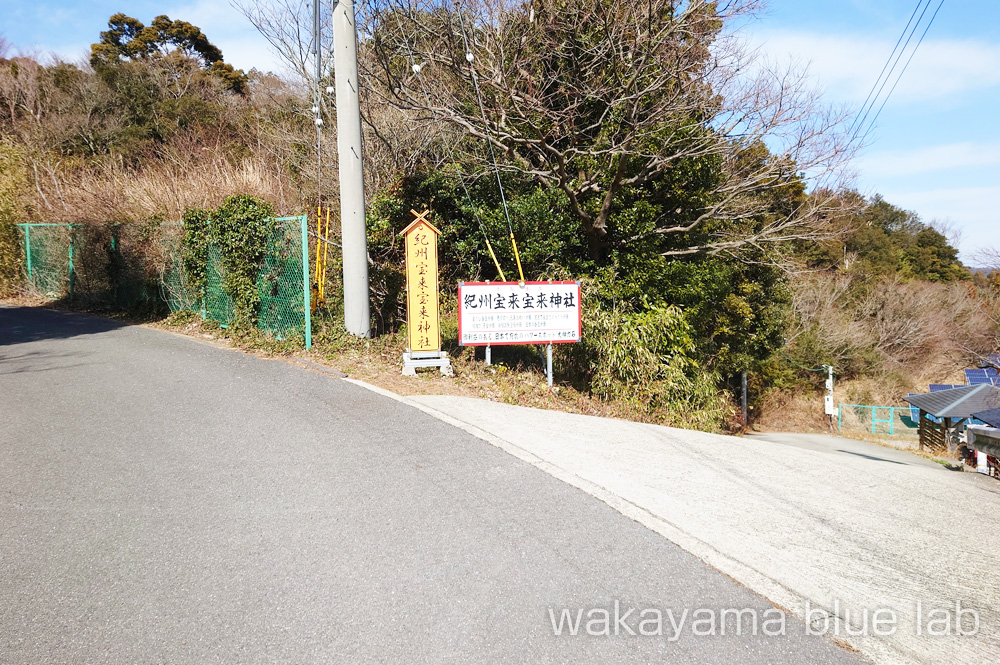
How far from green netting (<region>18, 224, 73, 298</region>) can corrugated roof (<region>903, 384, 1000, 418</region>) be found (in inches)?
985

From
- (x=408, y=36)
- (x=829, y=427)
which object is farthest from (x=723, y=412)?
(x=829, y=427)

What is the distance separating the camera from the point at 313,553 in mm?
3826

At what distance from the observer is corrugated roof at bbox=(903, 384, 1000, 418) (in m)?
21.1

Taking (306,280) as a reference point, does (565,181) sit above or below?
above

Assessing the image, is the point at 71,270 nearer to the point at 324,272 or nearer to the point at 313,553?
the point at 324,272

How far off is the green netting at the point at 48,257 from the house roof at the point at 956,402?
2503cm

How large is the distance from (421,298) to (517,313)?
132 centimetres

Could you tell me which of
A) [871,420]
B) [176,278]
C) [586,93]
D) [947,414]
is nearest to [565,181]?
[586,93]

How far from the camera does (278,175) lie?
15.6 m

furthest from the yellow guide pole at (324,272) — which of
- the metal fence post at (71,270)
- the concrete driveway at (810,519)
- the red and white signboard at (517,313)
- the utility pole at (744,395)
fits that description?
the utility pole at (744,395)

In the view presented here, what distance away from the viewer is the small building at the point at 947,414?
69.9ft

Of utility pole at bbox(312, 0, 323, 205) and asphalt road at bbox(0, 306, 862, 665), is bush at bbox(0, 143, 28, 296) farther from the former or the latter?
asphalt road at bbox(0, 306, 862, 665)

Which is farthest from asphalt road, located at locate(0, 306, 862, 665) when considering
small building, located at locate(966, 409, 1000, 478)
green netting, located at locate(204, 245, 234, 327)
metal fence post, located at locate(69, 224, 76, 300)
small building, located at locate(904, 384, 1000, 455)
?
small building, located at locate(904, 384, 1000, 455)

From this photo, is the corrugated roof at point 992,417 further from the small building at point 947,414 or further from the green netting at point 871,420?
the green netting at point 871,420
